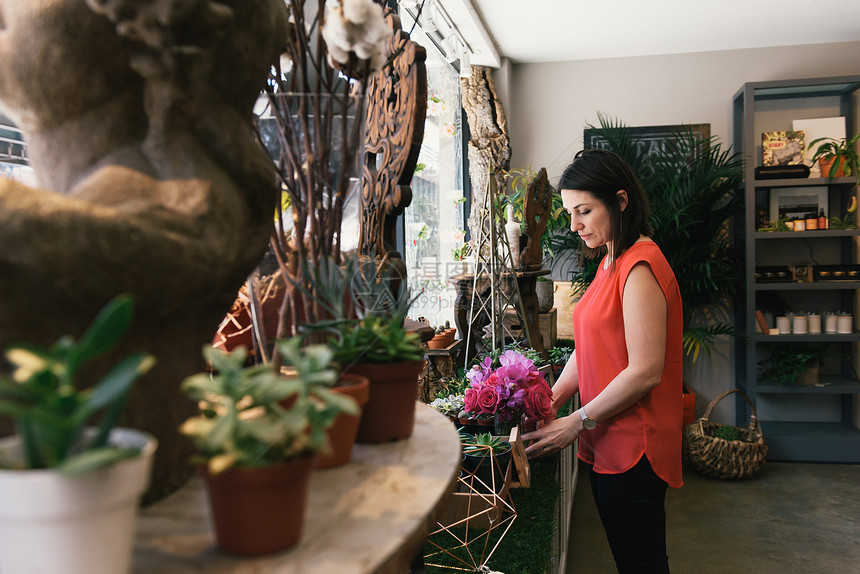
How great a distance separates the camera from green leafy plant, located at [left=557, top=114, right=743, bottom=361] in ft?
17.0

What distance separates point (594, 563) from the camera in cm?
331

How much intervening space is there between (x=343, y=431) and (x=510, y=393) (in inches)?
51.6

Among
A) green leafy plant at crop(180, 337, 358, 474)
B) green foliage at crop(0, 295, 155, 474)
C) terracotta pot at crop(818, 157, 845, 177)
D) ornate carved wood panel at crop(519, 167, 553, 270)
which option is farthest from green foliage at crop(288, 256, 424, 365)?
terracotta pot at crop(818, 157, 845, 177)

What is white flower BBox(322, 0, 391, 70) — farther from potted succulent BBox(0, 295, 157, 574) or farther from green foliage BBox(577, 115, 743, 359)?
green foliage BBox(577, 115, 743, 359)

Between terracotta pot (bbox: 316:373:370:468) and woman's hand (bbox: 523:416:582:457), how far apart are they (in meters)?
1.34

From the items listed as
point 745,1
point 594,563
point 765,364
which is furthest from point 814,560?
point 745,1

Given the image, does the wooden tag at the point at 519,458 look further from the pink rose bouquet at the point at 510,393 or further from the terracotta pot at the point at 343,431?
the terracotta pot at the point at 343,431

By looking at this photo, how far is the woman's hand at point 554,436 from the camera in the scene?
1.97 meters

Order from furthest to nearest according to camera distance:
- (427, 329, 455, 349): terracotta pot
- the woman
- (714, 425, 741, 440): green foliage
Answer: (714, 425, 741, 440): green foliage
(427, 329, 455, 349): terracotta pot
the woman

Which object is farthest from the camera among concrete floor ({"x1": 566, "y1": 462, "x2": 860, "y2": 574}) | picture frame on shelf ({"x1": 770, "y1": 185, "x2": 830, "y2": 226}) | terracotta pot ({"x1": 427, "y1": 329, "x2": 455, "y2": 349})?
picture frame on shelf ({"x1": 770, "y1": 185, "x2": 830, "y2": 226})

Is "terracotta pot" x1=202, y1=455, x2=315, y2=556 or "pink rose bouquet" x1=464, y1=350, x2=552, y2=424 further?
"pink rose bouquet" x1=464, y1=350, x2=552, y2=424

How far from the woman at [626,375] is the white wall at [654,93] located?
3.71m

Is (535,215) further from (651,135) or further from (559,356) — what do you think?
(651,135)

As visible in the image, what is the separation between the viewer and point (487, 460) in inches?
70.8
